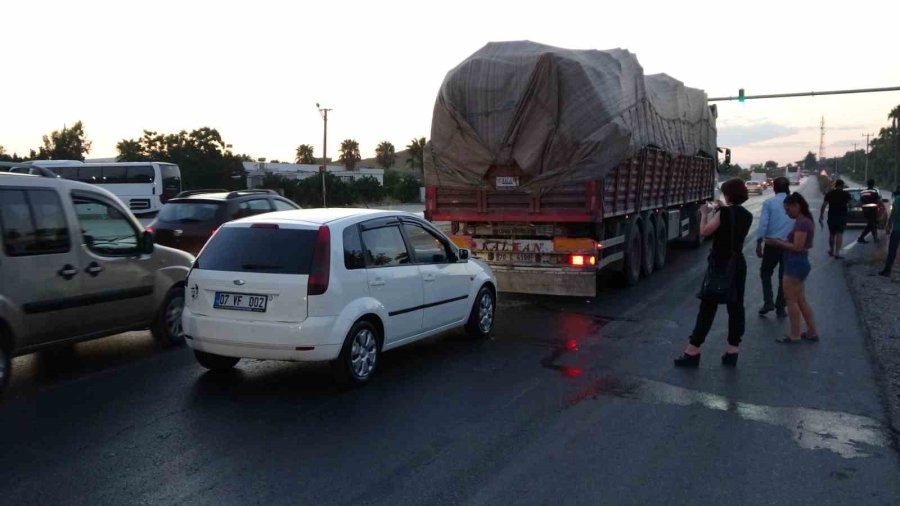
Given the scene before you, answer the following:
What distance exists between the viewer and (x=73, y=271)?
6.84 metres

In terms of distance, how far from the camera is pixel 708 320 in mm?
7363

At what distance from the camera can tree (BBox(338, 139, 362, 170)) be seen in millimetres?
99375

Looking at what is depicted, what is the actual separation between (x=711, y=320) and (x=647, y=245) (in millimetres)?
6476

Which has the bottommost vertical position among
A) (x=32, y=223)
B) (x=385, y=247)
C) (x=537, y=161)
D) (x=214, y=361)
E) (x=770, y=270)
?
(x=214, y=361)

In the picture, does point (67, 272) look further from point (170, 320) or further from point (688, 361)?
point (688, 361)

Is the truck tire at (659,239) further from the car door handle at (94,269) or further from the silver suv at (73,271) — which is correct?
the car door handle at (94,269)

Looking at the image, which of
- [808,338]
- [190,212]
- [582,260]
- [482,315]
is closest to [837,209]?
→ [582,260]

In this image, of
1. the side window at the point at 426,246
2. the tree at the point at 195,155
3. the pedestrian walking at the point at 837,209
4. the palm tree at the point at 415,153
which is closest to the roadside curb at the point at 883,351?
the pedestrian walking at the point at 837,209

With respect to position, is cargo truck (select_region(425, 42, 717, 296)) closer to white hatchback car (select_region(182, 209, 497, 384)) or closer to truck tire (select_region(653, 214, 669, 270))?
truck tire (select_region(653, 214, 669, 270))

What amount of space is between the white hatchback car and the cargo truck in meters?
3.93

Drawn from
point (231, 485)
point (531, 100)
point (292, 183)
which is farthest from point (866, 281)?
point (292, 183)

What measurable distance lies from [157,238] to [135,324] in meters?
5.10

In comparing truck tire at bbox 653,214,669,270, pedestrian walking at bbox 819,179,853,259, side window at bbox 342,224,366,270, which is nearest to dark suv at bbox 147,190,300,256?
side window at bbox 342,224,366,270

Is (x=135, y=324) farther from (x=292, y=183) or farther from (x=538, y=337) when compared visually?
(x=292, y=183)
